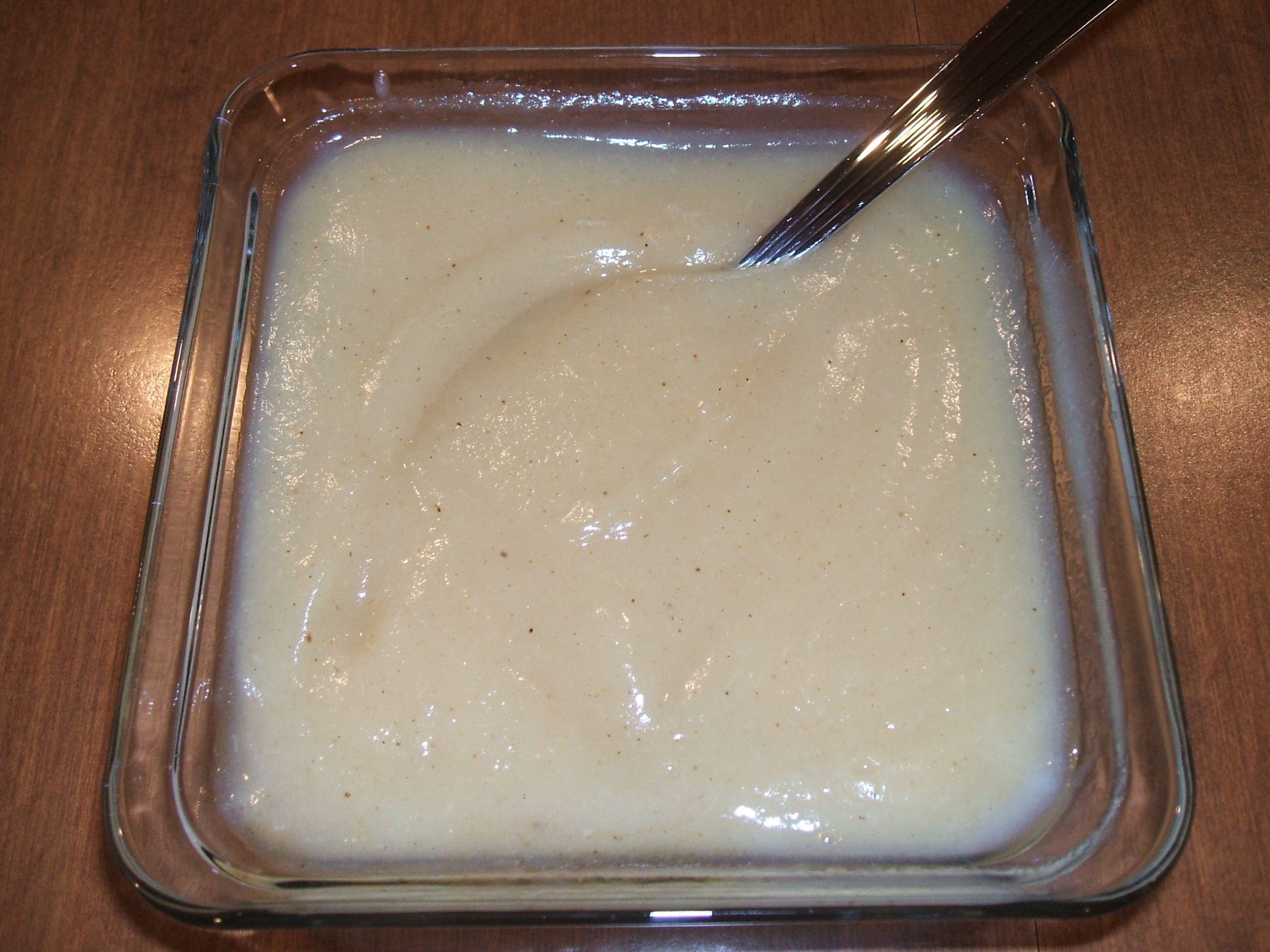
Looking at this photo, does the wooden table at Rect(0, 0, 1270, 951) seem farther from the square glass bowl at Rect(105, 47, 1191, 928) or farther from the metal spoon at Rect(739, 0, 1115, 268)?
the metal spoon at Rect(739, 0, 1115, 268)

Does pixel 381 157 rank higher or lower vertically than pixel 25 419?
higher

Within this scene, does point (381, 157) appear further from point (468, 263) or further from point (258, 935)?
point (258, 935)

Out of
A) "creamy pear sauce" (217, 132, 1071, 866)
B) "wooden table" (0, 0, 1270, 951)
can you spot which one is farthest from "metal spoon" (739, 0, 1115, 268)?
"wooden table" (0, 0, 1270, 951)

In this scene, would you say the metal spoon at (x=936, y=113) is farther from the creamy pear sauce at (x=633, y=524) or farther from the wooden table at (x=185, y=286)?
the wooden table at (x=185, y=286)

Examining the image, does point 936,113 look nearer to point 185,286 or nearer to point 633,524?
point 633,524

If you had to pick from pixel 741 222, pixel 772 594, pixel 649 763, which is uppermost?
pixel 741 222

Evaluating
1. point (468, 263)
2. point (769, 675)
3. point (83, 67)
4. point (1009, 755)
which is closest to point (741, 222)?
point (468, 263)

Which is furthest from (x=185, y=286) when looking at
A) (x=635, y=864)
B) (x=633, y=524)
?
(x=635, y=864)
